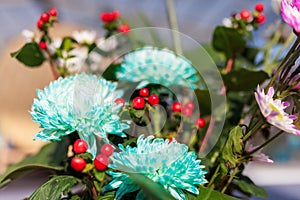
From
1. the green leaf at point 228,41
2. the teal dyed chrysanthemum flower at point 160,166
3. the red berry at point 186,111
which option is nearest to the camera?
the teal dyed chrysanthemum flower at point 160,166

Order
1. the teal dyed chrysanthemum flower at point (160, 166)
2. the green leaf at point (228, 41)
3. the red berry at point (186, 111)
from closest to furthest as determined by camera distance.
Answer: the teal dyed chrysanthemum flower at point (160, 166) → the red berry at point (186, 111) → the green leaf at point (228, 41)

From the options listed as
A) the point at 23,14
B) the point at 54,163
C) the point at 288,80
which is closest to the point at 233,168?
the point at 288,80

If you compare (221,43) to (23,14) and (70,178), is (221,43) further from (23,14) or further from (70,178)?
(23,14)

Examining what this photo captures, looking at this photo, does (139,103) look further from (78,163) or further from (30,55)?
(30,55)

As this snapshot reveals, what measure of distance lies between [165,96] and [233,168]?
111 mm

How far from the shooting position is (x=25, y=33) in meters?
0.50

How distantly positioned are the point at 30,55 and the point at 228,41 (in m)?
0.24

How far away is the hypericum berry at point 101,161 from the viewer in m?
0.35

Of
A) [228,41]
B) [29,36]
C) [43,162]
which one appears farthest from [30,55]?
[228,41]

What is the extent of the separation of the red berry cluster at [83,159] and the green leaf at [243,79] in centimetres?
22

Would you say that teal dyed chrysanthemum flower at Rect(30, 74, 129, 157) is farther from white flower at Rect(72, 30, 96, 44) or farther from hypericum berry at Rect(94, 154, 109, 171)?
white flower at Rect(72, 30, 96, 44)

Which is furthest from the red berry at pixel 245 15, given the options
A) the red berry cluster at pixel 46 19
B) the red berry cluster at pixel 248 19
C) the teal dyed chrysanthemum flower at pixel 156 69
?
the red berry cluster at pixel 46 19

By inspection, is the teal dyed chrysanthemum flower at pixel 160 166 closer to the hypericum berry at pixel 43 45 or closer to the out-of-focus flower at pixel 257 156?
the out-of-focus flower at pixel 257 156

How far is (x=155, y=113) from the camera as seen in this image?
0.44 m
